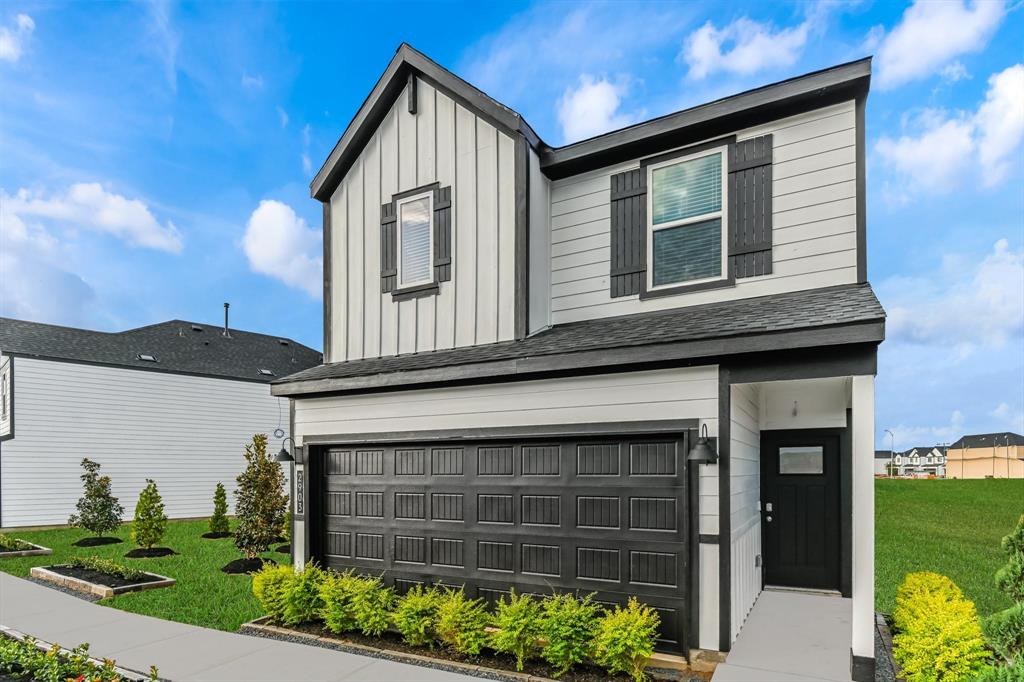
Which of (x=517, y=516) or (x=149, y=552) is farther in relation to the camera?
(x=149, y=552)

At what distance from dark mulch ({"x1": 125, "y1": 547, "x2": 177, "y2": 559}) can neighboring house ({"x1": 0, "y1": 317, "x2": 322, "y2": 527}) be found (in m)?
6.93

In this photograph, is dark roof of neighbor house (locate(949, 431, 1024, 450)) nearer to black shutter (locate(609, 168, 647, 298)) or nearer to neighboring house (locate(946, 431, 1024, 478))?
neighboring house (locate(946, 431, 1024, 478))

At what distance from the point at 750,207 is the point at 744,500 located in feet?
10.9

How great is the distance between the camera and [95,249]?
83.1ft

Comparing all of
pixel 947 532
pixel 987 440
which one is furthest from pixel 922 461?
pixel 947 532

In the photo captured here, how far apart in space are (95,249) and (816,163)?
97.8ft

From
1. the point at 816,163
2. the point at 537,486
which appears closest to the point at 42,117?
the point at 537,486

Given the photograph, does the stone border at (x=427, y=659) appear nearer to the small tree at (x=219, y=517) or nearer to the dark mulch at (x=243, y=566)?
the dark mulch at (x=243, y=566)

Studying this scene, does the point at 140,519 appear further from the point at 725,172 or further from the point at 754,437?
the point at 725,172

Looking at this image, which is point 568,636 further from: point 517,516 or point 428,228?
point 428,228

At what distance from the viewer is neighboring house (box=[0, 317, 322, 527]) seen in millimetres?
16078

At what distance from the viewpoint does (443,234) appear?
7.70 meters

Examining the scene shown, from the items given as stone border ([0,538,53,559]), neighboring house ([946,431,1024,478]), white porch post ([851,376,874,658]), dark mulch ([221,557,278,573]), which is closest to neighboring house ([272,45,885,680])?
white porch post ([851,376,874,658])

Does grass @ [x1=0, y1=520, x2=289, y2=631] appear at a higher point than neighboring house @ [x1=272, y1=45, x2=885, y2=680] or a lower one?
lower
